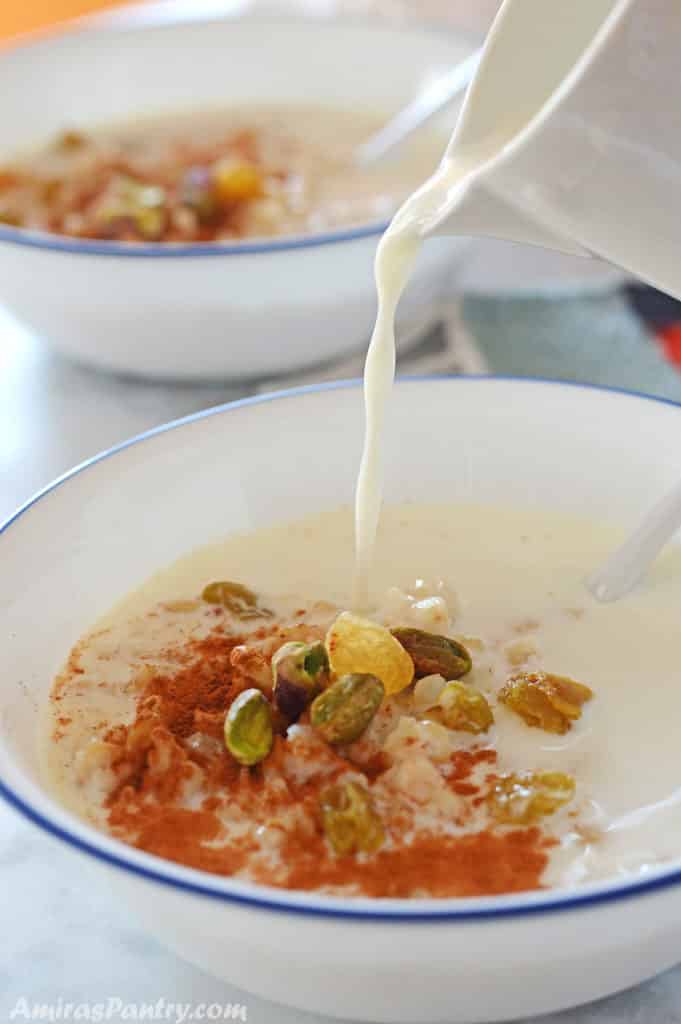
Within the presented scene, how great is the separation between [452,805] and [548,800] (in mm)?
62

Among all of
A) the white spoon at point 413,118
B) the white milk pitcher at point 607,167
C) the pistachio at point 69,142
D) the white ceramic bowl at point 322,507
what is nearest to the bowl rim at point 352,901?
the white ceramic bowl at point 322,507

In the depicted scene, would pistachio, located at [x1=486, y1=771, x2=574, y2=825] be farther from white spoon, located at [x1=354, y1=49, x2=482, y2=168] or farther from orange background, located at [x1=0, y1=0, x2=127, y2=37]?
orange background, located at [x1=0, y1=0, x2=127, y2=37]

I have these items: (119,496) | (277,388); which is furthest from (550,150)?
(277,388)

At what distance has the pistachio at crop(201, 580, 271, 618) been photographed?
47.6 inches

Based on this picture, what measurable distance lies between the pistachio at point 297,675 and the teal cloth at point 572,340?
742mm

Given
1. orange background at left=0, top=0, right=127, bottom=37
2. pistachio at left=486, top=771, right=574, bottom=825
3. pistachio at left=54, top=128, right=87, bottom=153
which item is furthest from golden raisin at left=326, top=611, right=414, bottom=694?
orange background at left=0, top=0, right=127, bottom=37

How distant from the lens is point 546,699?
3.52 feet

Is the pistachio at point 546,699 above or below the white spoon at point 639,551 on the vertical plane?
below

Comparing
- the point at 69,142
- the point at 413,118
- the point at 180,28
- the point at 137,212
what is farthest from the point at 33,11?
the point at 137,212

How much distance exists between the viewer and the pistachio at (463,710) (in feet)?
3.44

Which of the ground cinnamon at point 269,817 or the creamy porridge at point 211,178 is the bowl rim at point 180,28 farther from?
the ground cinnamon at point 269,817

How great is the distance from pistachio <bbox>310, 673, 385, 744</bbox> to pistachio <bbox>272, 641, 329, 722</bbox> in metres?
0.02

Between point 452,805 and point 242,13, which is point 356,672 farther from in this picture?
point 242,13

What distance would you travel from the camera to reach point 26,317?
5.60 ft
